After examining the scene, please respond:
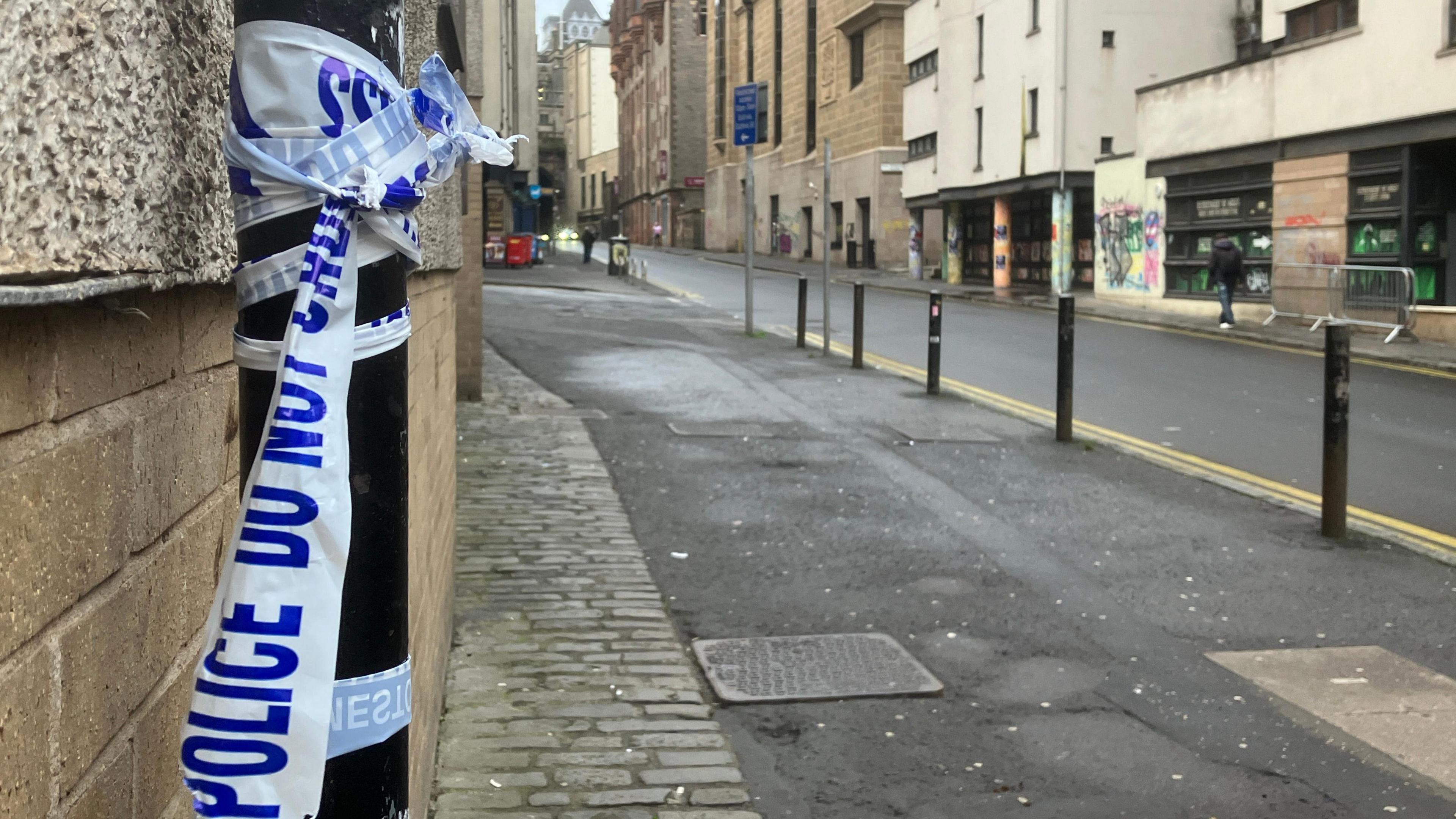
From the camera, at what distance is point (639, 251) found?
7006 cm

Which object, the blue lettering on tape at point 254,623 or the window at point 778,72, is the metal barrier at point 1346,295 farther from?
the window at point 778,72

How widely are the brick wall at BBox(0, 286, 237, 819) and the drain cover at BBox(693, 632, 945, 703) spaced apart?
11.6ft

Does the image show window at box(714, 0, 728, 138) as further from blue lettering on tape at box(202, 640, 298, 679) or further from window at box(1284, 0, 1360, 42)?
blue lettering on tape at box(202, 640, 298, 679)

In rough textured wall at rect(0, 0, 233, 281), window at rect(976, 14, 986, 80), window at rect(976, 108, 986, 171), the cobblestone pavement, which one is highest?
window at rect(976, 14, 986, 80)

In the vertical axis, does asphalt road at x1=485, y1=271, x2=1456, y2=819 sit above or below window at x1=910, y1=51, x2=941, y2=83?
below

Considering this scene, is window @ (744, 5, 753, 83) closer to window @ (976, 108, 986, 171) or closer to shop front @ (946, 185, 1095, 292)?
shop front @ (946, 185, 1095, 292)

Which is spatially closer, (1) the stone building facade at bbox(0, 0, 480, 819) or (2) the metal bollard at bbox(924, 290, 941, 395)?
(1) the stone building facade at bbox(0, 0, 480, 819)

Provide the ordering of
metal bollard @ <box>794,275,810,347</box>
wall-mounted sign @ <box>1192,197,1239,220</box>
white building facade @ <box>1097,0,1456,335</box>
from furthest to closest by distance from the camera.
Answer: wall-mounted sign @ <box>1192,197,1239,220</box> → white building facade @ <box>1097,0,1456,335</box> → metal bollard @ <box>794,275,810,347</box>

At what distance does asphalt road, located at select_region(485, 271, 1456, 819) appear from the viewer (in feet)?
14.1

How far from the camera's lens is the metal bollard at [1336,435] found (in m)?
7.70

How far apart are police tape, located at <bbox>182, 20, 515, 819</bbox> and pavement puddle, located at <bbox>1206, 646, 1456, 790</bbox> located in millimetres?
3960

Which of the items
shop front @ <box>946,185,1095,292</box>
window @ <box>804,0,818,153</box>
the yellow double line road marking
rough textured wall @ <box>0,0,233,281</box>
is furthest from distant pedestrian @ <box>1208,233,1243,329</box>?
window @ <box>804,0,818,153</box>

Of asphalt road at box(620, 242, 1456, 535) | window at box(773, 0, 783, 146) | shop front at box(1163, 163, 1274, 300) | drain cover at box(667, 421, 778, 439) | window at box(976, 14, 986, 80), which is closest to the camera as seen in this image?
asphalt road at box(620, 242, 1456, 535)

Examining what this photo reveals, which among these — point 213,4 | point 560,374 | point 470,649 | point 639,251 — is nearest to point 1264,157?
point 560,374
